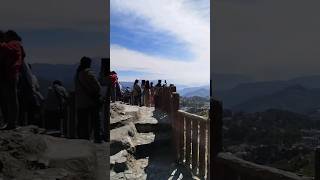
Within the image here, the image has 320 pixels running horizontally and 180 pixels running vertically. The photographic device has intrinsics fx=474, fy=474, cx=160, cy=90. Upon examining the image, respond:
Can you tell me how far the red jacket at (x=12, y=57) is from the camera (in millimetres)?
4820

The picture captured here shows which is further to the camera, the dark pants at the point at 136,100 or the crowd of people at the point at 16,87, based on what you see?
the dark pants at the point at 136,100

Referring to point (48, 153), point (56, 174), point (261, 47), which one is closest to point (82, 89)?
point (48, 153)

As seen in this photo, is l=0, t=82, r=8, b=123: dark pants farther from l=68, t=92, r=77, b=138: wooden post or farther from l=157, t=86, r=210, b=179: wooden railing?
l=157, t=86, r=210, b=179: wooden railing

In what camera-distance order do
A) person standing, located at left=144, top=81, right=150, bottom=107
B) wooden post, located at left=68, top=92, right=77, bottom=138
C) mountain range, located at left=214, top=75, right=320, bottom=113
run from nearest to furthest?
wooden post, located at left=68, top=92, right=77, bottom=138
mountain range, located at left=214, top=75, right=320, bottom=113
person standing, located at left=144, top=81, right=150, bottom=107

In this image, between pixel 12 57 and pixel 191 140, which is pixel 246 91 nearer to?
pixel 191 140

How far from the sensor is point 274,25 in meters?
5.58

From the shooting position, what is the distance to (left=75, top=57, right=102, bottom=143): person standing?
5.31 meters

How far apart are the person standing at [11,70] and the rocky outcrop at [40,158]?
20 cm

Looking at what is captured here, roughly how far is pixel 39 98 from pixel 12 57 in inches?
22.7

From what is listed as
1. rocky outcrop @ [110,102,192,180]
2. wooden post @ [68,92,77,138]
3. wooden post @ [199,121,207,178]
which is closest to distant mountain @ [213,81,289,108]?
wooden post @ [199,121,207,178]

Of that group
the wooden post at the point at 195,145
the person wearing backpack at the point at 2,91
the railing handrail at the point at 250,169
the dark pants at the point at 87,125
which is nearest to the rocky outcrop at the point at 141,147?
the wooden post at the point at 195,145

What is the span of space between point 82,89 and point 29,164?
134 cm

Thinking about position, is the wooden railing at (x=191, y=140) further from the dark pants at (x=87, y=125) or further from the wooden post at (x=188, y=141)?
the dark pants at (x=87, y=125)

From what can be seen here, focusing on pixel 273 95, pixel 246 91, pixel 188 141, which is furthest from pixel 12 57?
pixel 188 141
